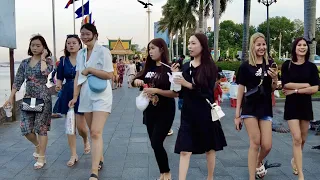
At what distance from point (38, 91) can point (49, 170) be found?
1.05 metres

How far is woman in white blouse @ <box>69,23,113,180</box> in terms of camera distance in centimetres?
460

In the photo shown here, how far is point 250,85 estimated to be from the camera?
4391 millimetres

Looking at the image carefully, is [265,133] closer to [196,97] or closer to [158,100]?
[196,97]

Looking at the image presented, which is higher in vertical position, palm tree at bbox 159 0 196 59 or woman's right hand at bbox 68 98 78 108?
palm tree at bbox 159 0 196 59

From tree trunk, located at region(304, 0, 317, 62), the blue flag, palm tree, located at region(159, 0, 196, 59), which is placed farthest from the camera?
palm tree, located at region(159, 0, 196, 59)

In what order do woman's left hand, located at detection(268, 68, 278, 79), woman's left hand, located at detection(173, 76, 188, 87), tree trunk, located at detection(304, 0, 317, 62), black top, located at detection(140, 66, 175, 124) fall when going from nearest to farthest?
1. woman's left hand, located at detection(173, 76, 188, 87)
2. woman's left hand, located at detection(268, 68, 278, 79)
3. black top, located at detection(140, 66, 175, 124)
4. tree trunk, located at detection(304, 0, 317, 62)

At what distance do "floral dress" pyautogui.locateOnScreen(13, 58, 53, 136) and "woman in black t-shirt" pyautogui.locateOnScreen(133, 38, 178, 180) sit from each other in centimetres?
145

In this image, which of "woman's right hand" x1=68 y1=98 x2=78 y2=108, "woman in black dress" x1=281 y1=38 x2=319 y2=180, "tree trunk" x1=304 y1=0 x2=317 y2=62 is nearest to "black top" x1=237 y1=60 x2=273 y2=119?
"woman in black dress" x1=281 y1=38 x2=319 y2=180

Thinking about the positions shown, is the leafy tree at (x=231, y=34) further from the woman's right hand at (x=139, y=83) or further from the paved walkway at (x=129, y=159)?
the woman's right hand at (x=139, y=83)

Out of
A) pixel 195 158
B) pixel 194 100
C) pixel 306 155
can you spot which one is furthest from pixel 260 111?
pixel 306 155

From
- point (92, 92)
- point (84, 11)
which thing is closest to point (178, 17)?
point (84, 11)

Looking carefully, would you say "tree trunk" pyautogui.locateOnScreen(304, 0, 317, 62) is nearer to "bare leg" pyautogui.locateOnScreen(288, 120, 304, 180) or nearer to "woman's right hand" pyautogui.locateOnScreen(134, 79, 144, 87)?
"bare leg" pyautogui.locateOnScreen(288, 120, 304, 180)

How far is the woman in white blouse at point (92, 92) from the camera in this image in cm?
460

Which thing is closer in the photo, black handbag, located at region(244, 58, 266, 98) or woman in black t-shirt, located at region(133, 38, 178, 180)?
black handbag, located at region(244, 58, 266, 98)
